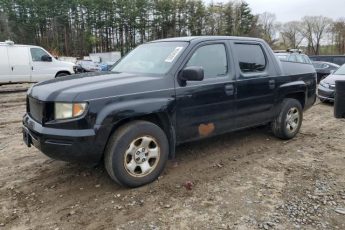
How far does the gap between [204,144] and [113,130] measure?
2180 millimetres

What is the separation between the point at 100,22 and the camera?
58938 millimetres

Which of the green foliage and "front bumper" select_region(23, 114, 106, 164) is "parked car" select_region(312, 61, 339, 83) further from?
the green foliage

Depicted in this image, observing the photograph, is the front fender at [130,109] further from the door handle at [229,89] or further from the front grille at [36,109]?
the door handle at [229,89]

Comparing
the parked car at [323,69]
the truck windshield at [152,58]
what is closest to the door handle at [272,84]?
the truck windshield at [152,58]

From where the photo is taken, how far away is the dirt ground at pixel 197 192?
3.26 m

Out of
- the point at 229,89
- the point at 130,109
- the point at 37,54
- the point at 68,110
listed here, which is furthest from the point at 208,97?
the point at 37,54

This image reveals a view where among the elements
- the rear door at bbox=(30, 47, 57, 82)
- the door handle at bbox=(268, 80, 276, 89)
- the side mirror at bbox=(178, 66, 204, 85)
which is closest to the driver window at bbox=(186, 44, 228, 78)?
the side mirror at bbox=(178, 66, 204, 85)

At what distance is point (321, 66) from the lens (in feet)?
56.0

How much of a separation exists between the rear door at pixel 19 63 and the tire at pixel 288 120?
1112 cm

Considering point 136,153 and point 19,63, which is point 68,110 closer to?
point 136,153

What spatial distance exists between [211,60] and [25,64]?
36.5 ft

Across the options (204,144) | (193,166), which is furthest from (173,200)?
(204,144)

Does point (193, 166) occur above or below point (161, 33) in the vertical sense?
below

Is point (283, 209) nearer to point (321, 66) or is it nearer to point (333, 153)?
point (333, 153)
